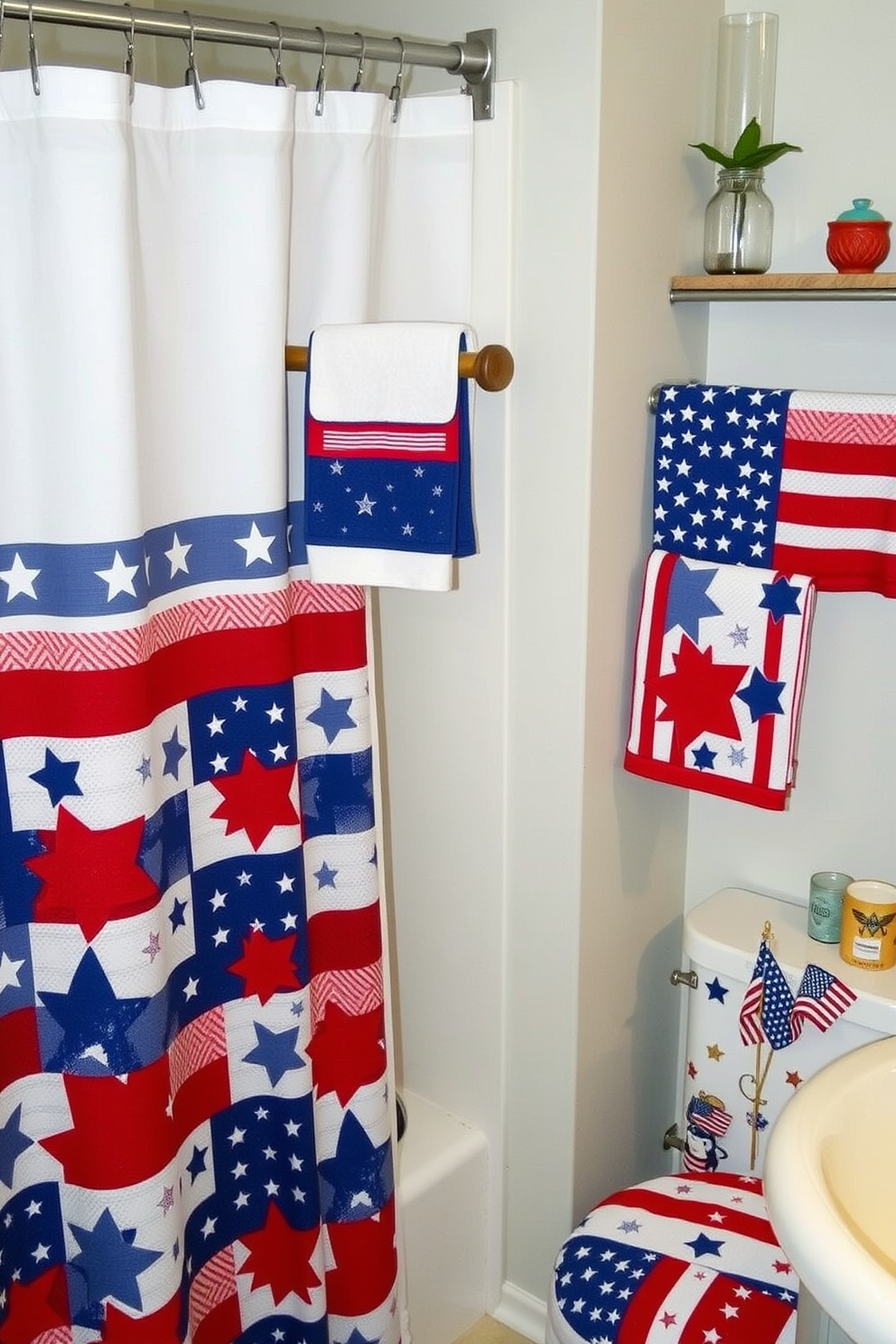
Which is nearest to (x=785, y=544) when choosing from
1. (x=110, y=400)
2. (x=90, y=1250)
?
(x=110, y=400)

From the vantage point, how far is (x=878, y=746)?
1.73m

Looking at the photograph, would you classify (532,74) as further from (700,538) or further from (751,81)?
(700,538)

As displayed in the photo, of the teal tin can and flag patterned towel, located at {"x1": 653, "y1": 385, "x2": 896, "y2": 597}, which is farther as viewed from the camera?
the teal tin can

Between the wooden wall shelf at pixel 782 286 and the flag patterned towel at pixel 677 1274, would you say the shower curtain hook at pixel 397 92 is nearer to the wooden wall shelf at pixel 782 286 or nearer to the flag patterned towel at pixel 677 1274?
the wooden wall shelf at pixel 782 286

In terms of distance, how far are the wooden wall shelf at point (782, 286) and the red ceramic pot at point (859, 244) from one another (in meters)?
0.02

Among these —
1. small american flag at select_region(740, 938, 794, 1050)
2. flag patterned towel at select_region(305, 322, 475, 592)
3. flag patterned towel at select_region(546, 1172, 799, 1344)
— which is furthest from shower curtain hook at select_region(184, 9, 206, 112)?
flag patterned towel at select_region(546, 1172, 799, 1344)

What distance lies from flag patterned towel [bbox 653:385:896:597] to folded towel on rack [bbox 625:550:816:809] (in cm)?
4

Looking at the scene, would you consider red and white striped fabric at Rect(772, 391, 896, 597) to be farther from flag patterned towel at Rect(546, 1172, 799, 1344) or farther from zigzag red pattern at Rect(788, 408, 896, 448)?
flag patterned towel at Rect(546, 1172, 799, 1344)

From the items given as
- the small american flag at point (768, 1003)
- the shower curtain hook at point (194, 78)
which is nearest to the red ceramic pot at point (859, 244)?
the shower curtain hook at point (194, 78)

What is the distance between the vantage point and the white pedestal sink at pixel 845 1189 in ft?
2.73

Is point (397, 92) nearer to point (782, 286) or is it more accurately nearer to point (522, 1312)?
point (782, 286)

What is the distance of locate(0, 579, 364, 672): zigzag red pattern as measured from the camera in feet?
4.04

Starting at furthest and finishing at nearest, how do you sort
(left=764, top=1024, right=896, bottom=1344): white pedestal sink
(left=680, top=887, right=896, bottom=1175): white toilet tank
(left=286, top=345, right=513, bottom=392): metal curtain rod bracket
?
(left=680, top=887, right=896, bottom=1175): white toilet tank < (left=286, top=345, right=513, bottom=392): metal curtain rod bracket < (left=764, top=1024, right=896, bottom=1344): white pedestal sink

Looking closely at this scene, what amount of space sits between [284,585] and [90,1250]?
739 mm
